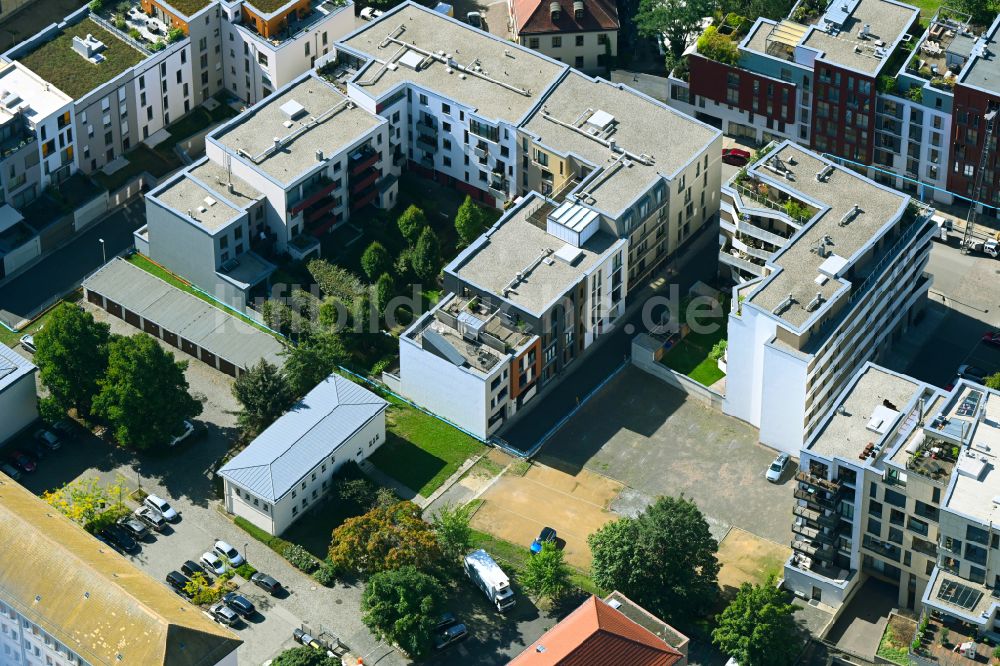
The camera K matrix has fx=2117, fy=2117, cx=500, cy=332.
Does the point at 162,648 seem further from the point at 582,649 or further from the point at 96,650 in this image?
the point at 582,649

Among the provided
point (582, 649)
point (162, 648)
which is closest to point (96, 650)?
point (162, 648)
